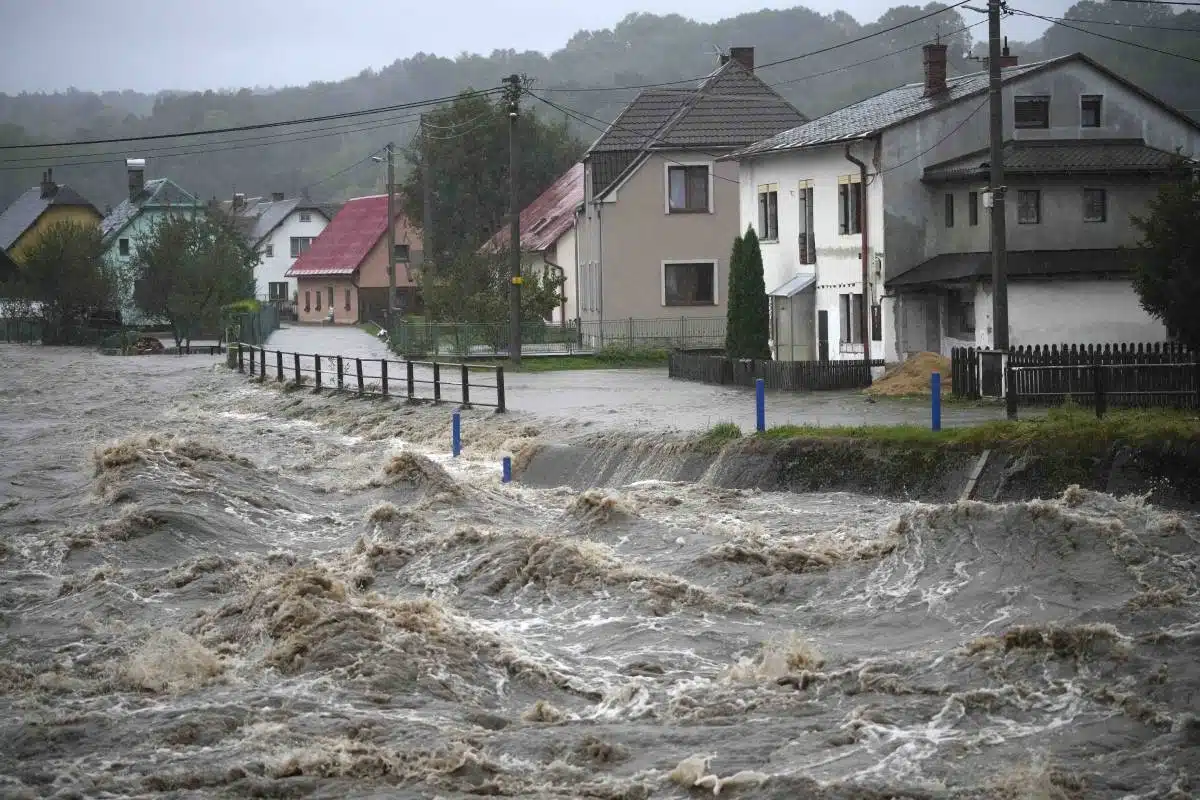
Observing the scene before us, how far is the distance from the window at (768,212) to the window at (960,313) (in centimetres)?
849

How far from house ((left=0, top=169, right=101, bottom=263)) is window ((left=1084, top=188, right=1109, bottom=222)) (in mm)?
73549

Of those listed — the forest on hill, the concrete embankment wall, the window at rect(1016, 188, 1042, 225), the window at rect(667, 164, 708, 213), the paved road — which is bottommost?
the concrete embankment wall

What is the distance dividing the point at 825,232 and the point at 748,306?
2.80m

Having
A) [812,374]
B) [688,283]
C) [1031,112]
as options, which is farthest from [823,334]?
[688,283]

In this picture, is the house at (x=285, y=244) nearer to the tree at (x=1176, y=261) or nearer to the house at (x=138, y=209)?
the house at (x=138, y=209)

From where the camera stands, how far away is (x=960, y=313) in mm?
36500

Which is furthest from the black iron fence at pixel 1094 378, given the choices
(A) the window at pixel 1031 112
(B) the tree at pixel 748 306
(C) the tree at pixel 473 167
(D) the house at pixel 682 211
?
(C) the tree at pixel 473 167

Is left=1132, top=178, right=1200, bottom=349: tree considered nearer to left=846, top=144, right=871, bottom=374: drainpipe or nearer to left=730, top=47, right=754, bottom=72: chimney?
left=846, top=144, right=871, bottom=374: drainpipe

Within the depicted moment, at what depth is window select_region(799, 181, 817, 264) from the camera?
41875mm

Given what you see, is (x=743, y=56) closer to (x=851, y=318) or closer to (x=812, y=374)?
(x=851, y=318)

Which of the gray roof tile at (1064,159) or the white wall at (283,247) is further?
the white wall at (283,247)

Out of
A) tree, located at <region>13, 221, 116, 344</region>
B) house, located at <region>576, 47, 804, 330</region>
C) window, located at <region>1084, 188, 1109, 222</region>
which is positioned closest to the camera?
window, located at <region>1084, 188, 1109, 222</region>

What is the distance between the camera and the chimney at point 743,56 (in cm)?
5741

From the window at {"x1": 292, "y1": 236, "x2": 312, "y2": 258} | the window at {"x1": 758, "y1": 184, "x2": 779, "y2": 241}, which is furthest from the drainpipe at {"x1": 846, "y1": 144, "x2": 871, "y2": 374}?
the window at {"x1": 292, "y1": 236, "x2": 312, "y2": 258}
